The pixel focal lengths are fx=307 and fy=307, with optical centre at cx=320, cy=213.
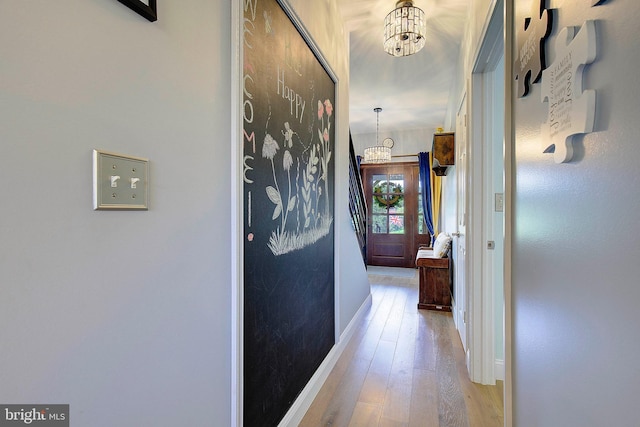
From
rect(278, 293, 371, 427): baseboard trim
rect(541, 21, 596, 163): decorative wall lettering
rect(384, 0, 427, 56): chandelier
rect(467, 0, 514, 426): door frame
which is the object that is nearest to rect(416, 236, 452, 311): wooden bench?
rect(278, 293, 371, 427): baseboard trim

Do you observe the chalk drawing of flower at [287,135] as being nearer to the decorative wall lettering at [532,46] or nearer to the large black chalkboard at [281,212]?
the large black chalkboard at [281,212]

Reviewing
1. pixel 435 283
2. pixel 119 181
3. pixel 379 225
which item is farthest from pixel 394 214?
pixel 119 181

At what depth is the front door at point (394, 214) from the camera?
6094mm

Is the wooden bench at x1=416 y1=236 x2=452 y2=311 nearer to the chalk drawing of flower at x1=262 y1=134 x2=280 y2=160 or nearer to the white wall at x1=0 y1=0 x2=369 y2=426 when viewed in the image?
the chalk drawing of flower at x1=262 y1=134 x2=280 y2=160

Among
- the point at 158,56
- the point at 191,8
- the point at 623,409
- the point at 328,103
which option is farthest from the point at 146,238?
the point at 328,103

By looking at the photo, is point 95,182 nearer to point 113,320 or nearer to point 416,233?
point 113,320

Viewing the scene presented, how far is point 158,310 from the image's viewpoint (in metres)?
0.81

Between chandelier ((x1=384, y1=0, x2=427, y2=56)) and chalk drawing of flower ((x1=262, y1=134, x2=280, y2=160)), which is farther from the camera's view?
chandelier ((x1=384, y1=0, x2=427, y2=56))

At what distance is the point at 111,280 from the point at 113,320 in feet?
0.30

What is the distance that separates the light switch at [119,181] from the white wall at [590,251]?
3.26 ft

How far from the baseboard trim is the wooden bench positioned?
1.11 metres

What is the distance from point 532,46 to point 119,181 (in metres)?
1.21

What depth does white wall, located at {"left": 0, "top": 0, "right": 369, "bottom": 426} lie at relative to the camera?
0.54m

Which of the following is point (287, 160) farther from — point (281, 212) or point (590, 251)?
point (590, 251)
